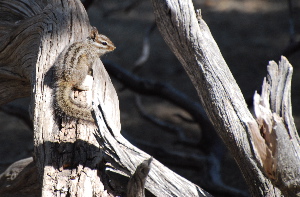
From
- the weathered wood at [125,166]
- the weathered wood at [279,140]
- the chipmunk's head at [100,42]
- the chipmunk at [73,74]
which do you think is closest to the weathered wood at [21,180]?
the chipmunk at [73,74]

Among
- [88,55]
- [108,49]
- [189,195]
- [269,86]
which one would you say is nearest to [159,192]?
[189,195]

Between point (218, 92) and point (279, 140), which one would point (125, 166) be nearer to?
point (218, 92)

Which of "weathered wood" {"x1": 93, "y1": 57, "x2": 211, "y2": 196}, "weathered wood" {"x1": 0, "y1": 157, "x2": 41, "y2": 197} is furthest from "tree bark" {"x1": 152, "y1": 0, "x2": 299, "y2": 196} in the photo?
"weathered wood" {"x1": 0, "y1": 157, "x2": 41, "y2": 197}

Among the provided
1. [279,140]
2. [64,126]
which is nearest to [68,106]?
[64,126]

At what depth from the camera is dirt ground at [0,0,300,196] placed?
5754mm

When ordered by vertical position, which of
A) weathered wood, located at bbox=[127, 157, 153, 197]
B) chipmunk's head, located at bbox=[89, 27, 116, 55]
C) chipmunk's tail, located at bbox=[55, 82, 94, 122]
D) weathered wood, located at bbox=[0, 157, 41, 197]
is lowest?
weathered wood, located at bbox=[0, 157, 41, 197]

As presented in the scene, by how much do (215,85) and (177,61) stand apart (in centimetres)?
538

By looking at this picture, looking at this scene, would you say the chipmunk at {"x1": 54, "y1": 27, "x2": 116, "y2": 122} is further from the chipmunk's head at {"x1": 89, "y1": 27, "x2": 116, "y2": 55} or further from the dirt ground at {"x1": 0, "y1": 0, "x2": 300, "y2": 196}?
the dirt ground at {"x1": 0, "y1": 0, "x2": 300, "y2": 196}

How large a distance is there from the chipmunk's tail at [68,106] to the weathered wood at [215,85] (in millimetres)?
565

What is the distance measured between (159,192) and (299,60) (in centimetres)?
561

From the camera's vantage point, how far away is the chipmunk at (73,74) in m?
2.36

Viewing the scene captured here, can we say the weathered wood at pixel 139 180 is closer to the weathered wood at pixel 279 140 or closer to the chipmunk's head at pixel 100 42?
the weathered wood at pixel 279 140

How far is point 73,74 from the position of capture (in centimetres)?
265

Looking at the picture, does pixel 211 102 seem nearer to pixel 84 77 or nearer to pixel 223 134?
pixel 223 134
